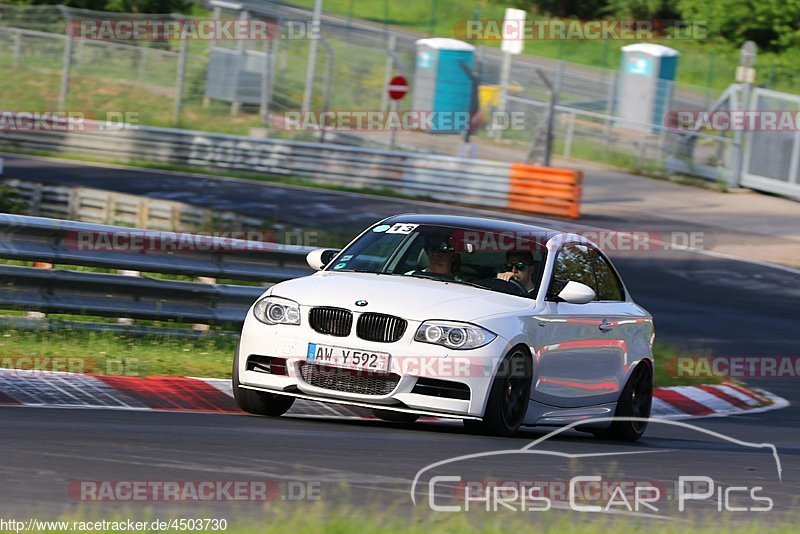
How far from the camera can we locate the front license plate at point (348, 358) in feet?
27.0

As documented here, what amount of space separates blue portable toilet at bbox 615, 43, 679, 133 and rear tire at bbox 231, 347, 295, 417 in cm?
2672

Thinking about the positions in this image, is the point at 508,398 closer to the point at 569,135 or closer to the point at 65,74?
the point at 65,74

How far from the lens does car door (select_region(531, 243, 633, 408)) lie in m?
9.00

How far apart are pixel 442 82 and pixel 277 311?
30.5 meters

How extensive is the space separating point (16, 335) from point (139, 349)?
0.91 m

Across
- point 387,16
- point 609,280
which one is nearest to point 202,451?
point 609,280

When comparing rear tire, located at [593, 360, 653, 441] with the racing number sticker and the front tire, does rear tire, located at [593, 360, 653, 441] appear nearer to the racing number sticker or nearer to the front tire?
the front tire

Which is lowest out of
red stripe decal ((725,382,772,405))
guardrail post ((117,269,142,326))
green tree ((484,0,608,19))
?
red stripe decal ((725,382,772,405))

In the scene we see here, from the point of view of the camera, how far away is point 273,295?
8.72 m

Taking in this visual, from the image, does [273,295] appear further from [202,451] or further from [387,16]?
[387,16]

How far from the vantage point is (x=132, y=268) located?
1129 cm
